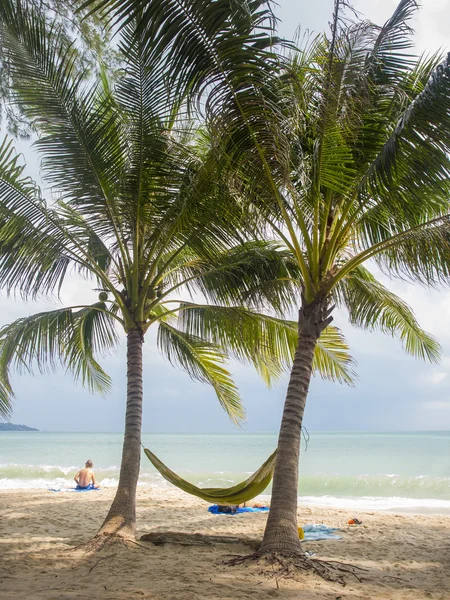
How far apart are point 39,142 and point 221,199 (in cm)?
178

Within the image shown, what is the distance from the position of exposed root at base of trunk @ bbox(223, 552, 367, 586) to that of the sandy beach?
74 mm

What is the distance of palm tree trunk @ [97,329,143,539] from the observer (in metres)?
5.21

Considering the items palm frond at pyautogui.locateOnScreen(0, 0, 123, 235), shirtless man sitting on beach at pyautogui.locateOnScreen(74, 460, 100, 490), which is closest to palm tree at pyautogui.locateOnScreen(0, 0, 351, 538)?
palm frond at pyautogui.locateOnScreen(0, 0, 123, 235)

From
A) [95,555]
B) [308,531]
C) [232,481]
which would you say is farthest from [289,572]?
[232,481]

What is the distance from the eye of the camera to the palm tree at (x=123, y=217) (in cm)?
514

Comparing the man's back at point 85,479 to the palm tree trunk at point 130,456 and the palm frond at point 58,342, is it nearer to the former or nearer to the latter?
the palm frond at point 58,342

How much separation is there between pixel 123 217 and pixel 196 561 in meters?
3.30

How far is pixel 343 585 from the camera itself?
156 inches

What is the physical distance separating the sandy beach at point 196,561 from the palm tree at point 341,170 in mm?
605

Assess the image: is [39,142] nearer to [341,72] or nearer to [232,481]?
[341,72]

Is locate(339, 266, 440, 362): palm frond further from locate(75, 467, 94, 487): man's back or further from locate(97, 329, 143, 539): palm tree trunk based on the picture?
locate(75, 467, 94, 487): man's back

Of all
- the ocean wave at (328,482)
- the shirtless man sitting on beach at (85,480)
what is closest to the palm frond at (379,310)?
the shirtless man sitting on beach at (85,480)

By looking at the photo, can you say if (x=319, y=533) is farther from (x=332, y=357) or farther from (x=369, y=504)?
(x=369, y=504)

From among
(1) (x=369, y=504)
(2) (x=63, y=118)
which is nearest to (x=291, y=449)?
(2) (x=63, y=118)
